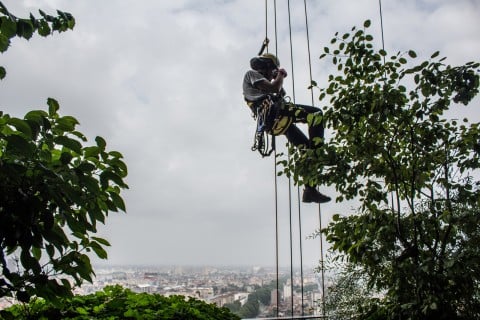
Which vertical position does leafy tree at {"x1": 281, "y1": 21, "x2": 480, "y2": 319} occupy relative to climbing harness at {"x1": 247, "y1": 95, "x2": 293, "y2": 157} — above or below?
below

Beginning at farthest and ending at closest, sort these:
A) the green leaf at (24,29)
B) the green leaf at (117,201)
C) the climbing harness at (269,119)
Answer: the climbing harness at (269,119) → the green leaf at (117,201) → the green leaf at (24,29)

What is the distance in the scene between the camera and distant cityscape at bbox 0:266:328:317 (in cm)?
308

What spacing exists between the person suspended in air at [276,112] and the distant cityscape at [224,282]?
87cm

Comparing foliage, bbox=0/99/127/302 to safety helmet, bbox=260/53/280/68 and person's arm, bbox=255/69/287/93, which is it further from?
safety helmet, bbox=260/53/280/68

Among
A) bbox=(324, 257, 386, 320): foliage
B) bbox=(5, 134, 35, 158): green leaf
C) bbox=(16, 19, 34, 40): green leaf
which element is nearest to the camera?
bbox=(5, 134, 35, 158): green leaf

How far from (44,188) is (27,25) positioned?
1.12ft

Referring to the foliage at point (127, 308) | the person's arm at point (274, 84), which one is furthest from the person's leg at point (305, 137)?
the foliage at point (127, 308)

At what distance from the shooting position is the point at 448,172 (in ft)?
6.82

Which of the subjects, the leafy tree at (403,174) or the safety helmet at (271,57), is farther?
the safety helmet at (271,57)

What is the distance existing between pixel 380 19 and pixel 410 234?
2.27m

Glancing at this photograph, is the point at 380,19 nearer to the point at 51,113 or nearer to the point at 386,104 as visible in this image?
the point at 386,104

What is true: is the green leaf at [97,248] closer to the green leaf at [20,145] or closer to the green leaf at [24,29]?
the green leaf at [20,145]

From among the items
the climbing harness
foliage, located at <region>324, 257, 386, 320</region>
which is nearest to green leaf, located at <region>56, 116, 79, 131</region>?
foliage, located at <region>324, 257, 386, 320</region>

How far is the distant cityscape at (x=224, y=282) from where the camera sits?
3078 mm
